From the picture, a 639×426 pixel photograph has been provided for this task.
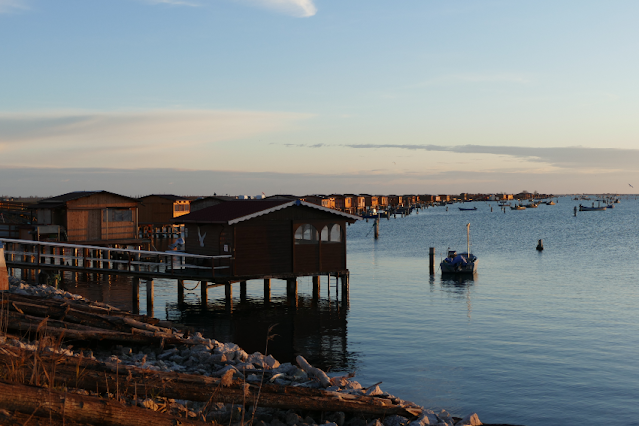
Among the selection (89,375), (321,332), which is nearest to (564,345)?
(321,332)

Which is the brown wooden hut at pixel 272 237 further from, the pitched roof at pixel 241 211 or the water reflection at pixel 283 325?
the water reflection at pixel 283 325

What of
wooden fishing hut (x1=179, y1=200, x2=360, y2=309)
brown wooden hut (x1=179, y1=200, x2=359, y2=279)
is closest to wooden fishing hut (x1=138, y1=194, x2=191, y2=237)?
wooden fishing hut (x1=179, y1=200, x2=360, y2=309)

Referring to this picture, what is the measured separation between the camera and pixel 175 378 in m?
10.9

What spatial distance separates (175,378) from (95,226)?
36.9m

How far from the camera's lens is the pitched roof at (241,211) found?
30.8m

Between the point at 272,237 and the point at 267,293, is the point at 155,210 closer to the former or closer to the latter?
the point at 267,293

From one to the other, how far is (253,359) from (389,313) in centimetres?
1866

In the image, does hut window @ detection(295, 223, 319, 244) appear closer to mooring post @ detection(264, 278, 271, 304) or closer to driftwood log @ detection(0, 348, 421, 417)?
mooring post @ detection(264, 278, 271, 304)

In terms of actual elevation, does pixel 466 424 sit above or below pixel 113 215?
below

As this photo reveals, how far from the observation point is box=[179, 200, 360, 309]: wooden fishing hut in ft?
102

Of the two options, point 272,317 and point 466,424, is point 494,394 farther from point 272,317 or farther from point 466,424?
point 272,317

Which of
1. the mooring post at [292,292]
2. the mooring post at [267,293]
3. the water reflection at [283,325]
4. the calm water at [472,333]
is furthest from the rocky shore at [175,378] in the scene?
the mooring post at [267,293]

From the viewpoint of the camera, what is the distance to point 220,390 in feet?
34.7

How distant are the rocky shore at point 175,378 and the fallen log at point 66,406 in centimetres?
4
